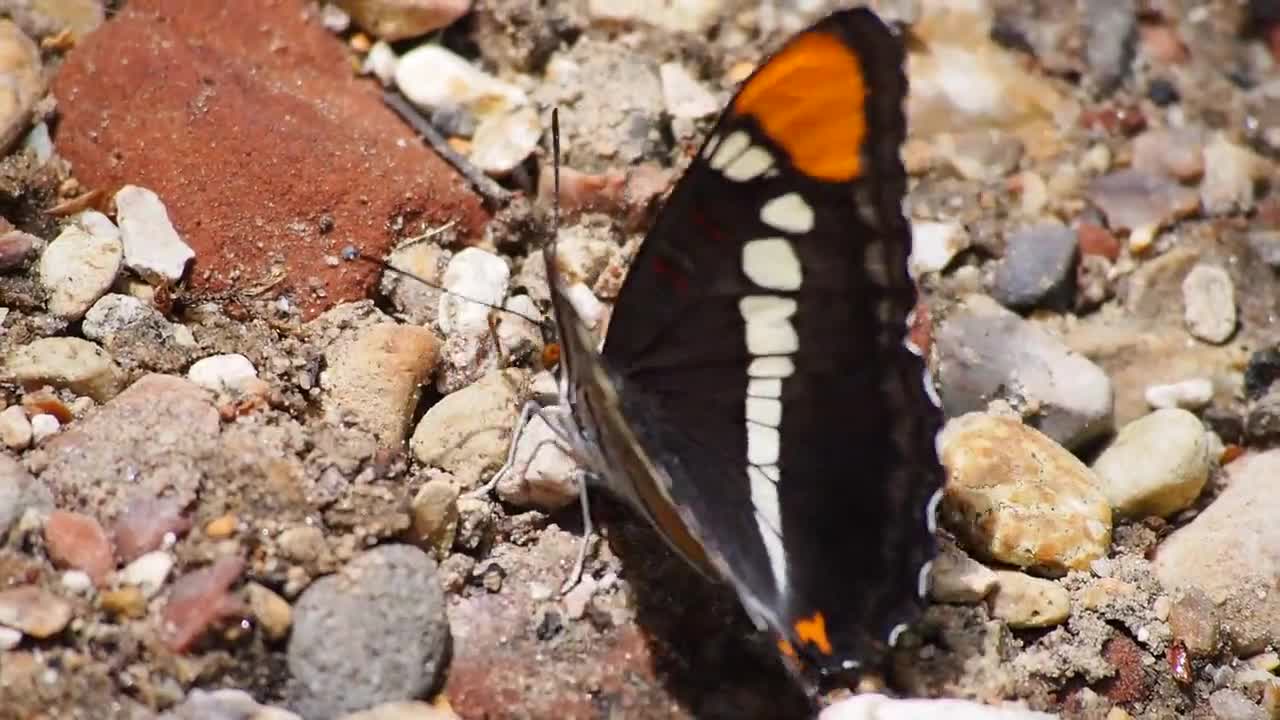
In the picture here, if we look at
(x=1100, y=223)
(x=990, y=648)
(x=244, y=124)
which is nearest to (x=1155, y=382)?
(x=1100, y=223)

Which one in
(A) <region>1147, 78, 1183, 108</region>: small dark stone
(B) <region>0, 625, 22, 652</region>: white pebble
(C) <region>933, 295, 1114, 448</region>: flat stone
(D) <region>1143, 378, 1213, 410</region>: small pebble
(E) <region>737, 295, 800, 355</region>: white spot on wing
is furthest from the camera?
(A) <region>1147, 78, 1183, 108</region>: small dark stone

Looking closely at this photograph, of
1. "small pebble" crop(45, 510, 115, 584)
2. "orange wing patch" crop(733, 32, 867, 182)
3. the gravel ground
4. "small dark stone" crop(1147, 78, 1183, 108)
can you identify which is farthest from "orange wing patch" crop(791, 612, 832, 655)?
"small dark stone" crop(1147, 78, 1183, 108)

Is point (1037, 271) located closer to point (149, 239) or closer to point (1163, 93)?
point (1163, 93)

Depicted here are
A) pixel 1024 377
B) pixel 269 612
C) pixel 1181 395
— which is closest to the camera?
pixel 269 612

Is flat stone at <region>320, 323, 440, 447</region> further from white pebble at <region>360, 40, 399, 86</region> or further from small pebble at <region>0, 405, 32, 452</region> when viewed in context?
white pebble at <region>360, 40, 399, 86</region>

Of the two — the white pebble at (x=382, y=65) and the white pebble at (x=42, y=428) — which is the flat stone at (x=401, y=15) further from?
the white pebble at (x=42, y=428)

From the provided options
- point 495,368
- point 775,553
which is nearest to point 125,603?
point 495,368
